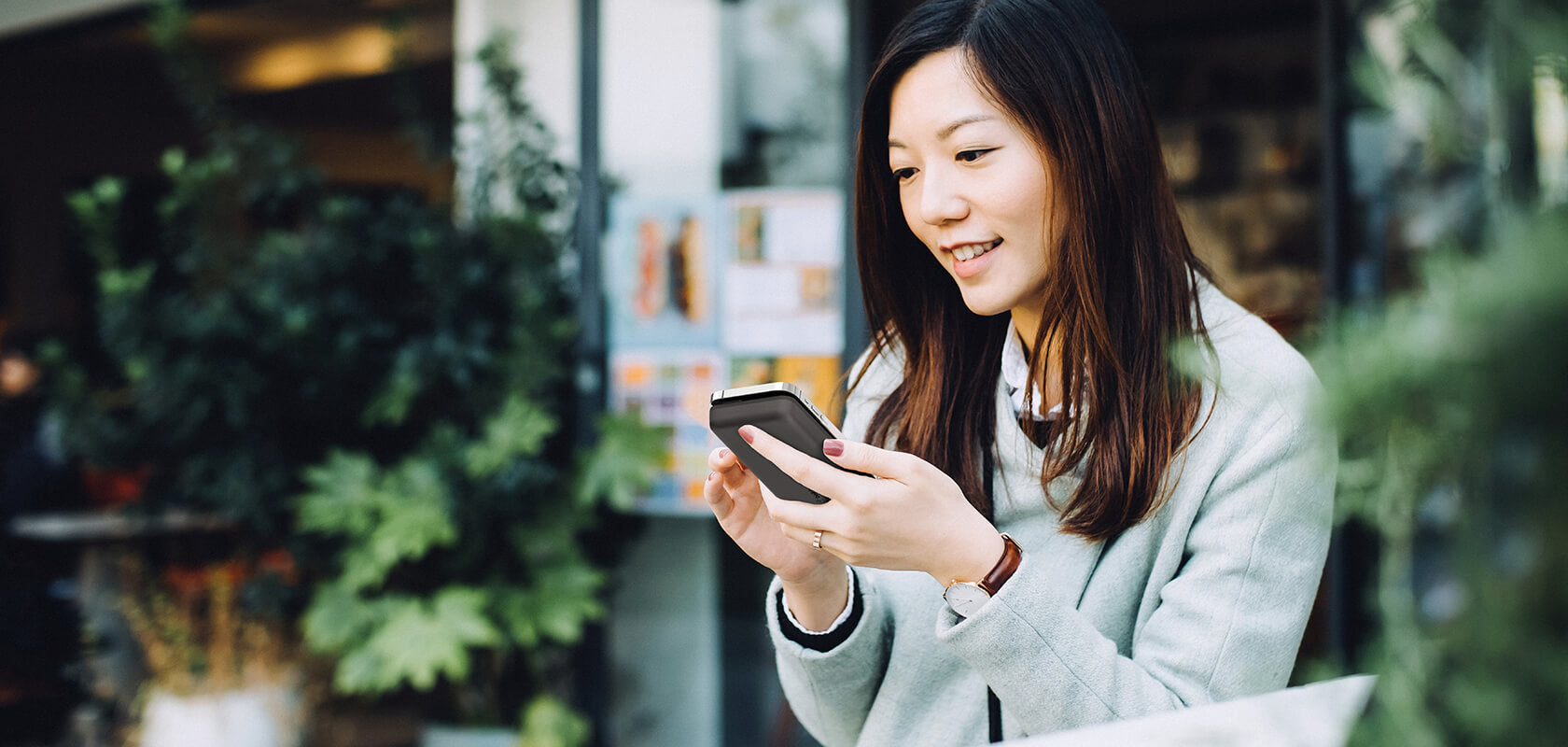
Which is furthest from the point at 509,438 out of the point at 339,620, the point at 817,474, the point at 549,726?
the point at 817,474

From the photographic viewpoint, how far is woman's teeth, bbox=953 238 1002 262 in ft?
3.91

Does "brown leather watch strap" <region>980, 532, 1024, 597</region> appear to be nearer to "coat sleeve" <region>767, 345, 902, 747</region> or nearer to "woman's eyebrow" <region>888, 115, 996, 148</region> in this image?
A: "coat sleeve" <region>767, 345, 902, 747</region>

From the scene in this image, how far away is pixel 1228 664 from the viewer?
1054 mm

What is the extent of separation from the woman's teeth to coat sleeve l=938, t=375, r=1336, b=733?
0.30 m

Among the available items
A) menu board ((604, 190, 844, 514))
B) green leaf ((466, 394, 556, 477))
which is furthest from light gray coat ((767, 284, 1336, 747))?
menu board ((604, 190, 844, 514))

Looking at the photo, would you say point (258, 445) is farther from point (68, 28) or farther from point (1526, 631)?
point (1526, 631)

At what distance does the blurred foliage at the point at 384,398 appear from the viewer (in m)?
3.12

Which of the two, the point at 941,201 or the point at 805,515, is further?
the point at 941,201

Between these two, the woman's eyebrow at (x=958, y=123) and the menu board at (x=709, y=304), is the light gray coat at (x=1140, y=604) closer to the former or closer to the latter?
the woman's eyebrow at (x=958, y=123)

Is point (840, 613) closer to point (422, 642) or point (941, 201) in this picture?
point (941, 201)

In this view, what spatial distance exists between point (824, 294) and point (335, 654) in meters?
1.87

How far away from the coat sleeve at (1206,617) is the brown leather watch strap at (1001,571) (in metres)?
0.01

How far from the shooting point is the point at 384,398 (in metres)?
3.26

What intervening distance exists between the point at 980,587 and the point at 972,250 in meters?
0.36
